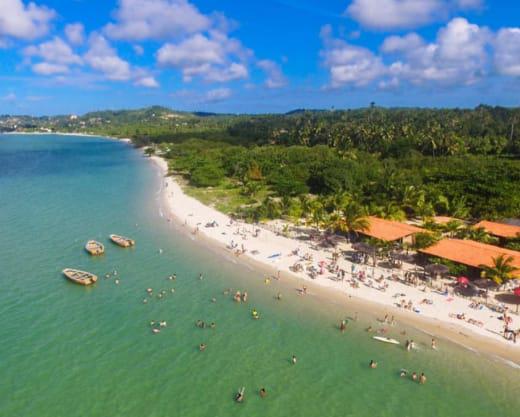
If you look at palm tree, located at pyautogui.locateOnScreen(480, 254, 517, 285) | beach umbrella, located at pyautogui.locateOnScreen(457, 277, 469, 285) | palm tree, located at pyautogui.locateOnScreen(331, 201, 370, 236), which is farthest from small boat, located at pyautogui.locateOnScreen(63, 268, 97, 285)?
palm tree, located at pyautogui.locateOnScreen(480, 254, 517, 285)

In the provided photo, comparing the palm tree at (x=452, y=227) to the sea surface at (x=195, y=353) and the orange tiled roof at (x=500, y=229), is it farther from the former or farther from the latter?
the sea surface at (x=195, y=353)

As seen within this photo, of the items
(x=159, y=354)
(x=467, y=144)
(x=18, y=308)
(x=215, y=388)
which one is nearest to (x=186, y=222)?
(x=18, y=308)

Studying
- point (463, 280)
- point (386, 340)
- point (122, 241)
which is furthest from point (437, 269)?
point (122, 241)

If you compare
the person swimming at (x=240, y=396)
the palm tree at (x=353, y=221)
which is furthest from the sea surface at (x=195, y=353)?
the palm tree at (x=353, y=221)

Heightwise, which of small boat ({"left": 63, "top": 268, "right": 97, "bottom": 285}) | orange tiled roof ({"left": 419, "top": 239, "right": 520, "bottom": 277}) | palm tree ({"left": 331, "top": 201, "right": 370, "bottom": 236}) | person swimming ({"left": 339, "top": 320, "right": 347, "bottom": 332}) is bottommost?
person swimming ({"left": 339, "top": 320, "right": 347, "bottom": 332})

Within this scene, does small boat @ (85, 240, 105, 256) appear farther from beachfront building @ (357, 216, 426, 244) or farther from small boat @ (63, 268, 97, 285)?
A: beachfront building @ (357, 216, 426, 244)
